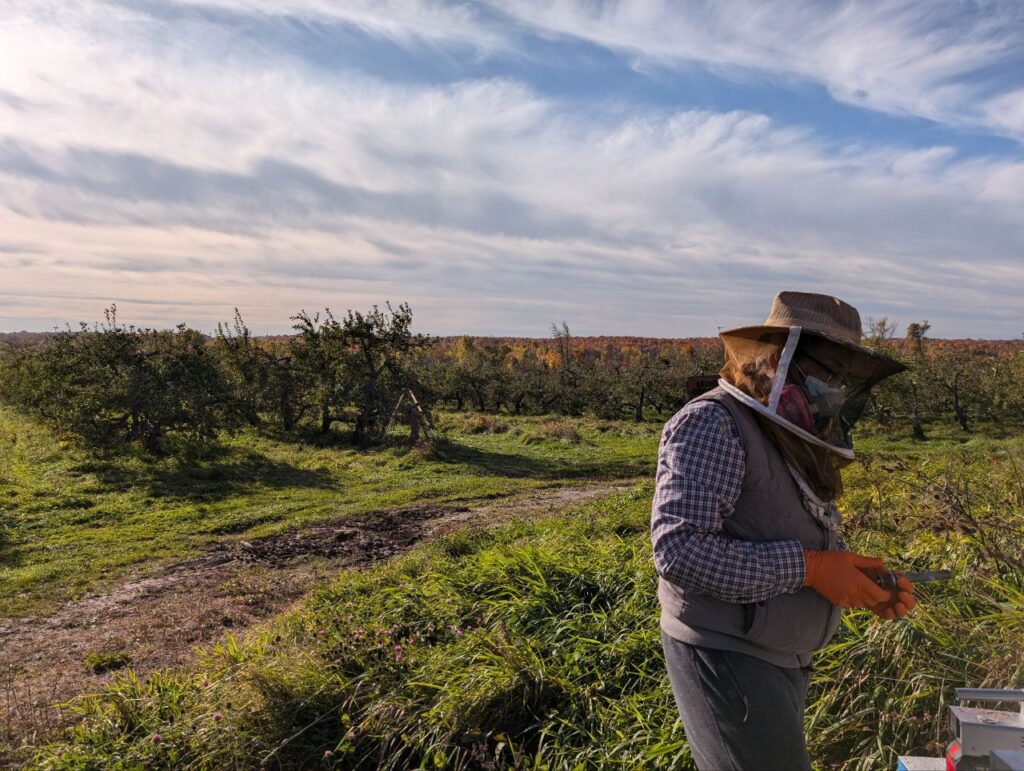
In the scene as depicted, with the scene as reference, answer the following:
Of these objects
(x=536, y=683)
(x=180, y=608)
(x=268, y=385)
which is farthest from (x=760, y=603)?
(x=268, y=385)

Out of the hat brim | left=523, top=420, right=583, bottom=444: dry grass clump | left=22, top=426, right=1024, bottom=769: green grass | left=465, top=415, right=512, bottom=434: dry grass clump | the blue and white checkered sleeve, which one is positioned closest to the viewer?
the blue and white checkered sleeve

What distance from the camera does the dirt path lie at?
16.4 ft

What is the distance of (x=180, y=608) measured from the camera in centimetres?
686

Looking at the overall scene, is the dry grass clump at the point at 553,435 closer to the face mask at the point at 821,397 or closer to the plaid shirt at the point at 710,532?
the face mask at the point at 821,397

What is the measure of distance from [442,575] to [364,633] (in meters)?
1.27

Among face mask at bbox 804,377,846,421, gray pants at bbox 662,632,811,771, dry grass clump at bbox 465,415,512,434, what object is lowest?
dry grass clump at bbox 465,415,512,434

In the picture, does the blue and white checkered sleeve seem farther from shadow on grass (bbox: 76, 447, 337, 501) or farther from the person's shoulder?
Result: shadow on grass (bbox: 76, 447, 337, 501)

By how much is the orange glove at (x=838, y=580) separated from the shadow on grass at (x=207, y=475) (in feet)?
42.2

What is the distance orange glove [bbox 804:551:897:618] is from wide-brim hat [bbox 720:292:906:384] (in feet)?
1.95

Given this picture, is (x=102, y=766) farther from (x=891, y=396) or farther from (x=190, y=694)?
(x=891, y=396)

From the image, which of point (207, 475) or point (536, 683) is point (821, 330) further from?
point (207, 475)

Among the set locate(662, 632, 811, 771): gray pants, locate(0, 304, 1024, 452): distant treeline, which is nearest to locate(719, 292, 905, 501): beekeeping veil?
locate(662, 632, 811, 771): gray pants

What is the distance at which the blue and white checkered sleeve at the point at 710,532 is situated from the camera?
174cm

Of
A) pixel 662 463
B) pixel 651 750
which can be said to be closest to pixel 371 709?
pixel 651 750
